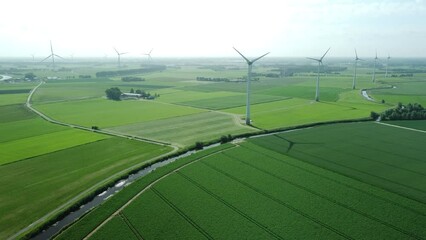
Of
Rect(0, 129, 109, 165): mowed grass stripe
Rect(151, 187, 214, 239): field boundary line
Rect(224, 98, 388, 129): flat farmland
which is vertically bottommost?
Rect(151, 187, 214, 239): field boundary line

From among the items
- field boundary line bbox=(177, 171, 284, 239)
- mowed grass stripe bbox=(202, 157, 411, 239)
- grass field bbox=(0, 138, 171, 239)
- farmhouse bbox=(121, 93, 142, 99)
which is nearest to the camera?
mowed grass stripe bbox=(202, 157, 411, 239)

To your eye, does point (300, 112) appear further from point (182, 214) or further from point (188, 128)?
point (182, 214)

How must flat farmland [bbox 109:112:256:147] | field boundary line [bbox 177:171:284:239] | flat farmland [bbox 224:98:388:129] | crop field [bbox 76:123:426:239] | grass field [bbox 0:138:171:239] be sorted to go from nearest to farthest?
field boundary line [bbox 177:171:284:239]
crop field [bbox 76:123:426:239]
grass field [bbox 0:138:171:239]
flat farmland [bbox 109:112:256:147]
flat farmland [bbox 224:98:388:129]

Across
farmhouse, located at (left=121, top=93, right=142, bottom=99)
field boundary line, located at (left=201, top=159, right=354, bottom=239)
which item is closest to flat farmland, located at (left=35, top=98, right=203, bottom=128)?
farmhouse, located at (left=121, top=93, right=142, bottom=99)

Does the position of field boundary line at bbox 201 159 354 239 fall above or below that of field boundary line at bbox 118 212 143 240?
above

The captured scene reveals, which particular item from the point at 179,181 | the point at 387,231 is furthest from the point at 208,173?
the point at 387,231

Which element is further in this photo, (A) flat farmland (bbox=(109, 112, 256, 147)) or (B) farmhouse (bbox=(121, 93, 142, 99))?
(B) farmhouse (bbox=(121, 93, 142, 99))

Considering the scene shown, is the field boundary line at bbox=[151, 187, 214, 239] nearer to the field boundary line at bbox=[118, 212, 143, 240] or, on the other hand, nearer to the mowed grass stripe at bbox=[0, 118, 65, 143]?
the field boundary line at bbox=[118, 212, 143, 240]
